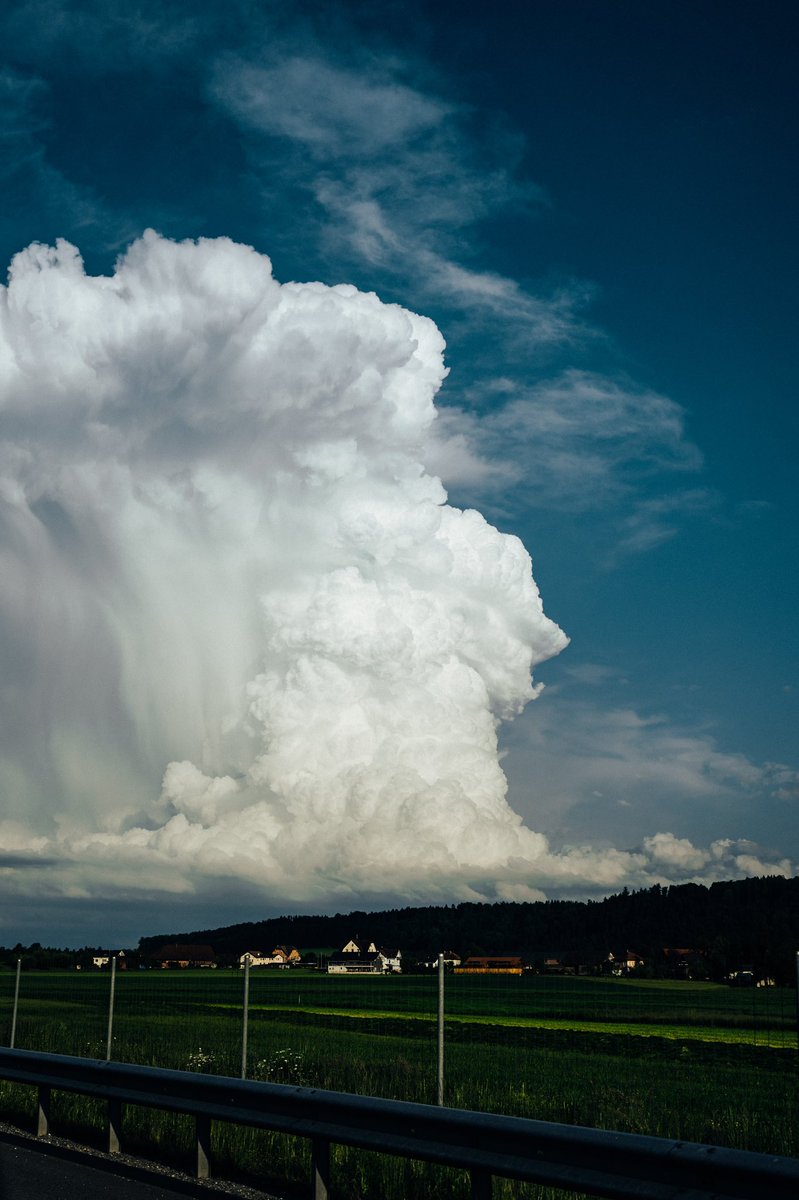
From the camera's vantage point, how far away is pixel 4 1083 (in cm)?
1452

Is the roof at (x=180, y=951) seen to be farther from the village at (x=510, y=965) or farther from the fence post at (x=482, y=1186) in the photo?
the fence post at (x=482, y=1186)

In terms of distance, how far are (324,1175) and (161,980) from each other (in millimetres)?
18111

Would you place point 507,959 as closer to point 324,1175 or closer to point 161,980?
point 161,980

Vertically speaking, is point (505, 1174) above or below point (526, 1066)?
above

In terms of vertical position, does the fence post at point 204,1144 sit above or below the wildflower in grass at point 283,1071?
above

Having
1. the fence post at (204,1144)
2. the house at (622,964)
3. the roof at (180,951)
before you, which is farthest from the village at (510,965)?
the roof at (180,951)

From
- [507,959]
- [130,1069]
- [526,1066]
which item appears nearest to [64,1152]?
[130,1069]

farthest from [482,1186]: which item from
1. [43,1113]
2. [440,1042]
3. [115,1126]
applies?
[43,1113]

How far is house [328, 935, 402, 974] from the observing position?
3782cm

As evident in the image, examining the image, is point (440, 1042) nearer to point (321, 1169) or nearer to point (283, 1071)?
point (321, 1169)

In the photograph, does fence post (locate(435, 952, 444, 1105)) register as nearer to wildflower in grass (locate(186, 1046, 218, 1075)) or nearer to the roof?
wildflower in grass (locate(186, 1046, 218, 1075))

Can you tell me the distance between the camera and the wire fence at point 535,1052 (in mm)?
11875

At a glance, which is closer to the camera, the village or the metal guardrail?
the metal guardrail

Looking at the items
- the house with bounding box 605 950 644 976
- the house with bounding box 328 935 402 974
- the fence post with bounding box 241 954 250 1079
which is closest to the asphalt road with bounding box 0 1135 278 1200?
the fence post with bounding box 241 954 250 1079
